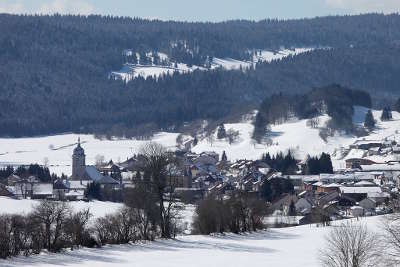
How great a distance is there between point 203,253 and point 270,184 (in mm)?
46392

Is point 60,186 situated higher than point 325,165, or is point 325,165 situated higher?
point 325,165

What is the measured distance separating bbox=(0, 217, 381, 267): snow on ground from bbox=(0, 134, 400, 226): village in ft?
43.7

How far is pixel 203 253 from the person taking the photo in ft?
132

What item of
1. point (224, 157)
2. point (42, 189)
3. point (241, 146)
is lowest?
point (42, 189)

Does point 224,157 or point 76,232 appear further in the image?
point 224,157

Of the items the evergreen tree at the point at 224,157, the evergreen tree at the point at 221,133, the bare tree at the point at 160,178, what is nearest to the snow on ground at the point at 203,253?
the bare tree at the point at 160,178

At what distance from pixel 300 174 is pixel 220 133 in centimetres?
3907

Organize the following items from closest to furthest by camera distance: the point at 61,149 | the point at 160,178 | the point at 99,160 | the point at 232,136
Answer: the point at 160,178 → the point at 99,160 → the point at 232,136 → the point at 61,149

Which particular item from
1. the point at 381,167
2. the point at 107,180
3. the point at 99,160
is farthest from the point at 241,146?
the point at 107,180

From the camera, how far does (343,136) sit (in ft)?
434

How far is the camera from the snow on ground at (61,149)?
126 m

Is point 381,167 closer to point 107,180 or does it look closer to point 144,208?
point 107,180

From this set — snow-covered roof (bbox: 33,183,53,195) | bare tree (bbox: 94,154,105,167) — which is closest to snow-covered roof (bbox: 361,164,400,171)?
bare tree (bbox: 94,154,105,167)

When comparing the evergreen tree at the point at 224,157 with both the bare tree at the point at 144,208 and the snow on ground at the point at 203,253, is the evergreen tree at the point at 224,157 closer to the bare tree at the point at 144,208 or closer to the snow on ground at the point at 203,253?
the bare tree at the point at 144,208
